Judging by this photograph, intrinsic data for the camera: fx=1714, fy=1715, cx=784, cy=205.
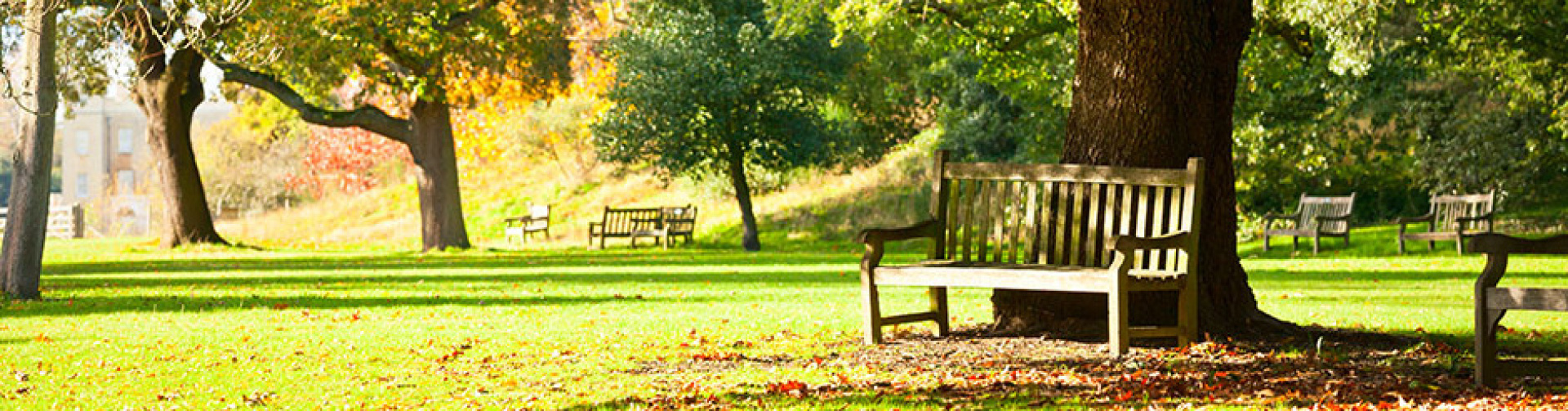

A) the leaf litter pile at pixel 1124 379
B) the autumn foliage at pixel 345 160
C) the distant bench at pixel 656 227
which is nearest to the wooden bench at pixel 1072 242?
the leaf litter pile at pixel 1124 379

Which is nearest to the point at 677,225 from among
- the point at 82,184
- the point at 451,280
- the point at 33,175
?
the point at 451,280

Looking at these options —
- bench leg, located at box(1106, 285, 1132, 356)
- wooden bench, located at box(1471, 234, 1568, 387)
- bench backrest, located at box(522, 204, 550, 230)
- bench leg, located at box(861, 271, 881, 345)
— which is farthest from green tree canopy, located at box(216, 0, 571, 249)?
wooden bench, located at box(1471, 234, 1568, 387)

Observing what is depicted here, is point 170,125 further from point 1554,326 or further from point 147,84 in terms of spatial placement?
point 1554,326

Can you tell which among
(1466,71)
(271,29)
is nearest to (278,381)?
(271,29)

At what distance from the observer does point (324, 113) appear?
2944 centimetres

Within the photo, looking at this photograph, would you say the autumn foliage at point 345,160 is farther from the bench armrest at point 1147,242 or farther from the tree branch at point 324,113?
the bench armrest at point 1147,242

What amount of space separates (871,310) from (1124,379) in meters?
2.05

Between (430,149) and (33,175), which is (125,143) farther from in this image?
(33,175)

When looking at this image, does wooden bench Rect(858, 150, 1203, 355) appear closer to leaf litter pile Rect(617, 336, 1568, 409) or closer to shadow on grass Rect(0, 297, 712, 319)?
leaf litter pile Rect(617, 336, 1568, 409)

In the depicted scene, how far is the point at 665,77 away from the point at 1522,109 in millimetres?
14666

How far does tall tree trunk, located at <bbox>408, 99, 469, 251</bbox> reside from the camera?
30.0 m

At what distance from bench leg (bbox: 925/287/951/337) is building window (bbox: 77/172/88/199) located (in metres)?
68.6

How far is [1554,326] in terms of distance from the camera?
10336 mm

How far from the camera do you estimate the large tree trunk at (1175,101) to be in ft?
28.9
